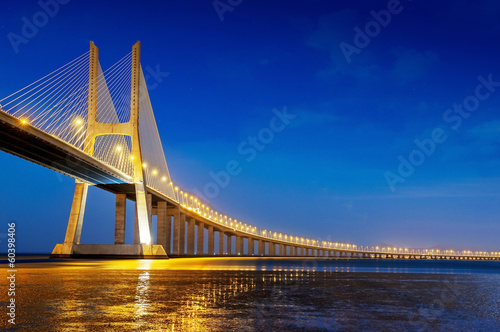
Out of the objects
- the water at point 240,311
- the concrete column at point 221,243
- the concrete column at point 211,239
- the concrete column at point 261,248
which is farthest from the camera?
the concrete column at point 261,248

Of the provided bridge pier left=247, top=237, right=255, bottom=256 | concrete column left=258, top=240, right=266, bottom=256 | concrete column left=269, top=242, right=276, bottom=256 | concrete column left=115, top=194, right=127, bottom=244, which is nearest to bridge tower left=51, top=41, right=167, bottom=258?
concrete column left=115, top=194, right=127, bottom=244

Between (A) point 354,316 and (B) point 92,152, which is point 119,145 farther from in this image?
(A) point 354,316

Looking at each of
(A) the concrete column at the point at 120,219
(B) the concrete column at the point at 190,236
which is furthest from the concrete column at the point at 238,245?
(A) the concrete column at the point at 120,219

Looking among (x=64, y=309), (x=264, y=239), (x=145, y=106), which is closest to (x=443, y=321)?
(x=64, y=309)

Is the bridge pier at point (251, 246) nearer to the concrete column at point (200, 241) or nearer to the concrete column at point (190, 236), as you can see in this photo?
A: the concrete column at point (200, 241)

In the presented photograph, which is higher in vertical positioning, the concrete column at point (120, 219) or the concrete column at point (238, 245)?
the concrete column at point (120, 219)

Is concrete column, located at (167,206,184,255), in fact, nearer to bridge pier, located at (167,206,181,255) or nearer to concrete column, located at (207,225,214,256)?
bridge pier, located at (167,206,181,255)

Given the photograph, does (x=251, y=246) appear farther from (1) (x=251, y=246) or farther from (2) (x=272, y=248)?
(2) (x=272, y=248)

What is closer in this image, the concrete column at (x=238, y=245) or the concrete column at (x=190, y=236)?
the concrete column at (x=190, y=236)
